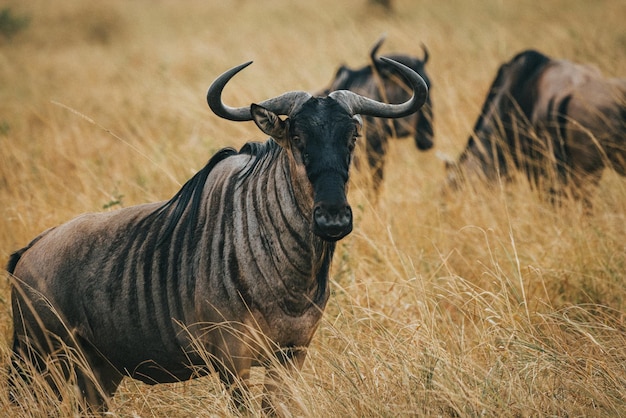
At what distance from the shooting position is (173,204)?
341 cm

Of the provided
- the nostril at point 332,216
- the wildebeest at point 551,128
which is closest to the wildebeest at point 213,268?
the nostril at point 332,216

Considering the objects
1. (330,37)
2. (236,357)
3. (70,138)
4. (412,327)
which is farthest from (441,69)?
(236,357)

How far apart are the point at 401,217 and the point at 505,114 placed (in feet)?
7.88

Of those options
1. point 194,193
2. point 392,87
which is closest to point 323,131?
point 194,193

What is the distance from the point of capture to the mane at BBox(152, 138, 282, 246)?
3.25m

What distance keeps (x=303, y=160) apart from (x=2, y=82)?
12715mm

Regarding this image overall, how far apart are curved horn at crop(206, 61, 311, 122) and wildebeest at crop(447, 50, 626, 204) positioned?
104 inches

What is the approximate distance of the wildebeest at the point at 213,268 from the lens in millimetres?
3000

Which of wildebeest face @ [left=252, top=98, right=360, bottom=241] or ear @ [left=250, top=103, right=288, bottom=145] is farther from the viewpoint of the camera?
ear @ [left=250, top=103, right=288, bottom=145]

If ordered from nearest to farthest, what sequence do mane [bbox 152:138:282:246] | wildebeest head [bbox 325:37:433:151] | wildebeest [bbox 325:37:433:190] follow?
mane [bbox 152:138:282:246], wildebeest [bbox 325:37:433:190], wildebeest head [bbox 325:37:433:151]

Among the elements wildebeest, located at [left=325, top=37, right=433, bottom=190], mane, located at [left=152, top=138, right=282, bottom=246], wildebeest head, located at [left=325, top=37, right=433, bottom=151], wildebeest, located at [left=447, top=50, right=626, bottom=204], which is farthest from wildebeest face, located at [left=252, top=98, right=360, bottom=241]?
wildebeest head, located at [left=325, top=37, right=433, bottom=151]

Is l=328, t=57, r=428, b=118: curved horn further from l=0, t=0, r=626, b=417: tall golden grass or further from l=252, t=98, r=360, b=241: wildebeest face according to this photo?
l=0, t=0, r=626, b=417: tall golden grass

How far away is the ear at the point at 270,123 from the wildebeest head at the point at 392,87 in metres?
4.00

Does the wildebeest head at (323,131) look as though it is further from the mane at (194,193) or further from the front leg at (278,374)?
the front leg at (278,374)
